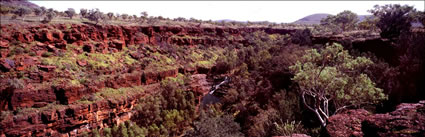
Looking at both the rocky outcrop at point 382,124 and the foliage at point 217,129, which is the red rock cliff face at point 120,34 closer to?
the foliage at point 217,129

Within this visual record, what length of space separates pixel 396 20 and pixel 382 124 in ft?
98.4

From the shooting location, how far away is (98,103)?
83.9 feet

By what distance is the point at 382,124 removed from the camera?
284 inches

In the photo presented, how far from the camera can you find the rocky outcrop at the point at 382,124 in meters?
6.49

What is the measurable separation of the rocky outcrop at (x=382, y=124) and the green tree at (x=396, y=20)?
85.6 feet

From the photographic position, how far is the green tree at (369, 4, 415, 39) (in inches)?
1112

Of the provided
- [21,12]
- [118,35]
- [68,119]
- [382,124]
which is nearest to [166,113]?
[68,119]

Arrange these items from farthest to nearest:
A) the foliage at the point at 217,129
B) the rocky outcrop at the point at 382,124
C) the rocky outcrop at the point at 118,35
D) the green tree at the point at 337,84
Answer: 1. the rocky outcrop at the point at 118,35
2. the foliage at the point at 217,129
3. the green tree at the point at 337,84
4. the rocky outcrop at the point at 382,124

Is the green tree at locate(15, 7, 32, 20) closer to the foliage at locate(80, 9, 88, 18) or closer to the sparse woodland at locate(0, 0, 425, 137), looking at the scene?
the sparse woodland at locate(0, 0, 425, 137)

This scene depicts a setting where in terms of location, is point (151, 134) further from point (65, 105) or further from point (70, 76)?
point (70, 76)

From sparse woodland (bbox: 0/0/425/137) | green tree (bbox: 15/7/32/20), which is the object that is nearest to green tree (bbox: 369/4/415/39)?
sparse woodland (bbox: 0/0/425/137)

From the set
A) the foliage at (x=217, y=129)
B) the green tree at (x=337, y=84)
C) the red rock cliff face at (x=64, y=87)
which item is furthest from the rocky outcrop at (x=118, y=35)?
the green tree at (x=337, y=84)

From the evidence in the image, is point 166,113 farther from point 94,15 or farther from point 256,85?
point 94,15

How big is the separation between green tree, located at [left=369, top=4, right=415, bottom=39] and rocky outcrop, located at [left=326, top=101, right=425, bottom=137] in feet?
85.6
